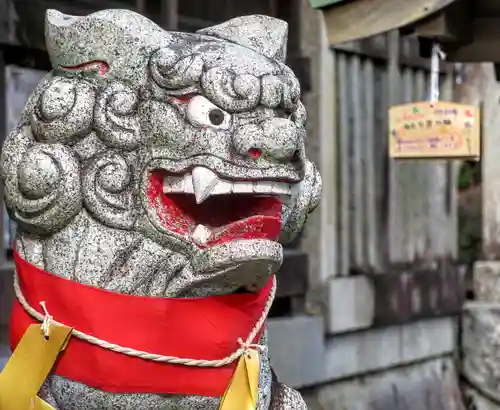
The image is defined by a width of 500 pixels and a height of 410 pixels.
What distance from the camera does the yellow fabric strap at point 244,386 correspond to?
1.42 m

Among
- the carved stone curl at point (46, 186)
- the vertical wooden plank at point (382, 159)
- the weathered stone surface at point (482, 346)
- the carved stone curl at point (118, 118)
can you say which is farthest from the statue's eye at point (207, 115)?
the weathered stone surface at point (482, 346)

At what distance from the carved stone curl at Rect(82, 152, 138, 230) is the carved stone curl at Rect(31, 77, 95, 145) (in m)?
0.06

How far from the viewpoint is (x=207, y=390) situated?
56.5 inches

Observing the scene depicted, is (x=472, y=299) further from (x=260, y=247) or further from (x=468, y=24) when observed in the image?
(x=260, y=247)

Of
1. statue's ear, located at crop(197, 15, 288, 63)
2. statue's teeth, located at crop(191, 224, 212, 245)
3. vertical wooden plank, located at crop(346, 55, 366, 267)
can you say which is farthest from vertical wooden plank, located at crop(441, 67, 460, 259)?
statue's teeth, located at crop(191, 224, 212, 245)

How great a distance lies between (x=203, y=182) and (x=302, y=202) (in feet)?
0.92

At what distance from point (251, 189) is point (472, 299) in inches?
155

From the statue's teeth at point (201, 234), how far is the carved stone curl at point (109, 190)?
0.11 meters

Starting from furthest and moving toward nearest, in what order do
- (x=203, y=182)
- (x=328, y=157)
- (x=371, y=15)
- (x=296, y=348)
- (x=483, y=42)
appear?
(x=328, y=157), (x=296, y=348), (x=483, y=42), (x=371, y=15), (x=203, y=182)

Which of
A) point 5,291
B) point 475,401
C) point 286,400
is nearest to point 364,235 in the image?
point 475,401

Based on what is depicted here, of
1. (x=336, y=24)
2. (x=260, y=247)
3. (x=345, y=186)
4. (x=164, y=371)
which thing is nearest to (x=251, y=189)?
(x=260, y=247)

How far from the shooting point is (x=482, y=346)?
461cm

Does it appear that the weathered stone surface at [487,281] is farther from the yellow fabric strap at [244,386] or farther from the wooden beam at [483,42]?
the yellow fabric strap at [244,386]

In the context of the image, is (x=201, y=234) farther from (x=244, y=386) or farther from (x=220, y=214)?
(x=244, y=386)
